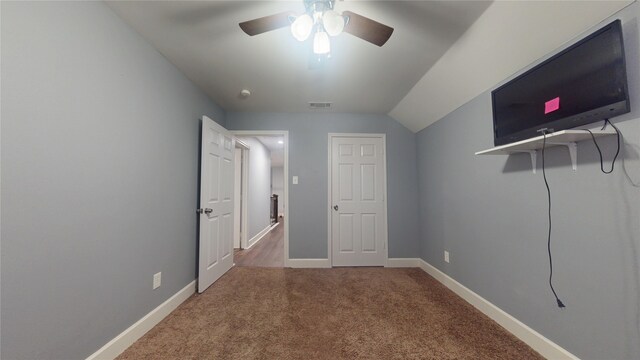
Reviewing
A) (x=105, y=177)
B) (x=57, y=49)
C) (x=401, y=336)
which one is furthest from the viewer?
(x=401, y=336)

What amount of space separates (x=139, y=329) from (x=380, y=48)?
118 inches

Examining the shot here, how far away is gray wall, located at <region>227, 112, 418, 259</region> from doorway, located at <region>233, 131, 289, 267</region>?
4.3 inches

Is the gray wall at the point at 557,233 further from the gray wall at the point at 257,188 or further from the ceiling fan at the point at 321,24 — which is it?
the gray wall at the point at 257,188

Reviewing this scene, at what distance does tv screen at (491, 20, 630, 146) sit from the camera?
1.11 m

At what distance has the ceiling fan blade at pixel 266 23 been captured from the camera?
128cm

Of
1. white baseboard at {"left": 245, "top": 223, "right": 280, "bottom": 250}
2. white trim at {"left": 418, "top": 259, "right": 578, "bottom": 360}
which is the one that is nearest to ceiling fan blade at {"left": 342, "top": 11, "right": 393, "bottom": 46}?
white trim at {"left": 418, "top": 259, "right": 578, "bottom": 360}

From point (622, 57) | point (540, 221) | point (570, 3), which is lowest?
point (540, 221)

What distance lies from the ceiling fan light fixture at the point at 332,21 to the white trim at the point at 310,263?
9.49ft

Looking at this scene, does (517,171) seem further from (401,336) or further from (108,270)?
(108,270)

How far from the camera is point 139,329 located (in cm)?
170

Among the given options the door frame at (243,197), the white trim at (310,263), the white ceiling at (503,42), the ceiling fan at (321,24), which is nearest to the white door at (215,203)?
the white trim at (310,263)

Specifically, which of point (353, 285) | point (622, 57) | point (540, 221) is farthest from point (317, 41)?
point (353, 285)

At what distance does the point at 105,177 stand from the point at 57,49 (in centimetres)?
74

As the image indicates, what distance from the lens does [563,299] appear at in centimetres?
140
